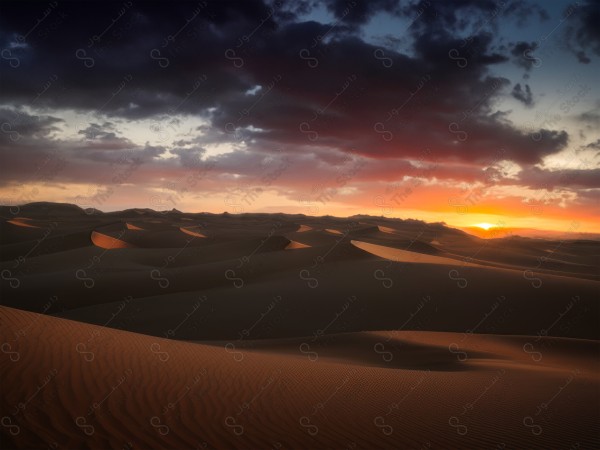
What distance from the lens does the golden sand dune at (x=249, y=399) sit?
5.14 m

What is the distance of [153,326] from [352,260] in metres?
14.7

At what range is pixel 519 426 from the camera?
21.1 ft

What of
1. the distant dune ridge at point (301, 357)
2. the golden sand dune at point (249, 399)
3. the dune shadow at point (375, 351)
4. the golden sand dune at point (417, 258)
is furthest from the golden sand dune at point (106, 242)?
the golden sand dune at point (249, 399)

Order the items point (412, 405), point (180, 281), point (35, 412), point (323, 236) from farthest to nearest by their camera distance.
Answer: point (323, 236) → point (180, 281) → point (412, 405) → point (35, 412)

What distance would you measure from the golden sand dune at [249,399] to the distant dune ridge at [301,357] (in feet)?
0.11

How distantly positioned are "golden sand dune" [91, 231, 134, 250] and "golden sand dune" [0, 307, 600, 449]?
32.3m

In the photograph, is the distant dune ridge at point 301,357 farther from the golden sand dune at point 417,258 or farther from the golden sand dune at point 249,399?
the golden sand dune at point 417,258

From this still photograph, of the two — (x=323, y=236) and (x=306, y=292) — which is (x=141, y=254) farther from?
(x=323, y=236)

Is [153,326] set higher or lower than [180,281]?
lower

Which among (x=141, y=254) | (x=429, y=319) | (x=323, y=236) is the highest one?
(x=323, y=236)

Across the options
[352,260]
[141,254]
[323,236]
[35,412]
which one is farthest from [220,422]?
[323,236]

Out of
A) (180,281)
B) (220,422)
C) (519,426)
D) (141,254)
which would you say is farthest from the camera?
(141,254)

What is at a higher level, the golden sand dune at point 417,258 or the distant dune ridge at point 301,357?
the golden sand dune at point 417,258

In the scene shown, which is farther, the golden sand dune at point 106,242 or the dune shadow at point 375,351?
the golden sand dune at point 106,242
